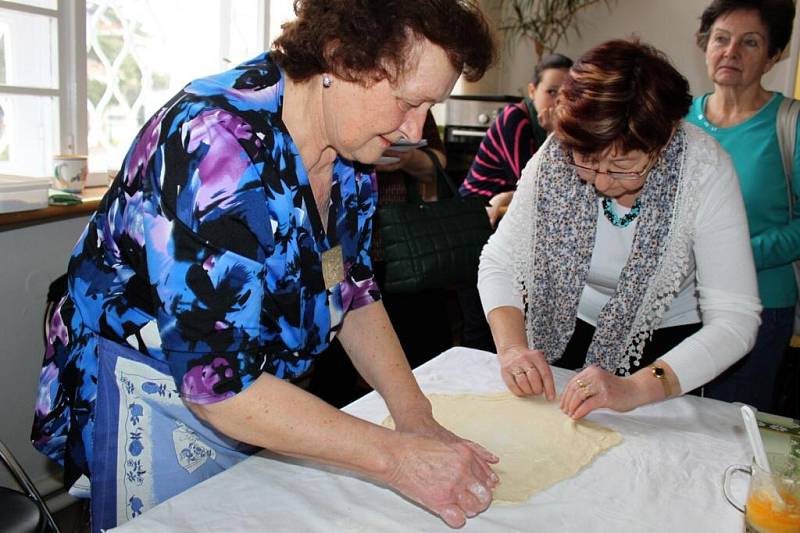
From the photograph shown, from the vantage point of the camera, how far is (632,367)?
182cm

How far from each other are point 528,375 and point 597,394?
0.48 ft

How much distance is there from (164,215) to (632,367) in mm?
1294

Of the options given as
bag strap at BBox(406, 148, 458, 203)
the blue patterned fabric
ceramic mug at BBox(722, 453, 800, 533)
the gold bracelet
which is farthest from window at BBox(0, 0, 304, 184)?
ceramic mug at BBox(722, 453, 800, 533)

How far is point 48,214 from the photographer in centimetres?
198

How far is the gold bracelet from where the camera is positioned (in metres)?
1.44

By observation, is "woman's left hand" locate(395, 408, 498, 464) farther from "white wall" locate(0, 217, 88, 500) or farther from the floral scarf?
"white wall" locate(0, 217, 88, 500)

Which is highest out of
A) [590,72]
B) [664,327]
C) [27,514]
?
[590,72]

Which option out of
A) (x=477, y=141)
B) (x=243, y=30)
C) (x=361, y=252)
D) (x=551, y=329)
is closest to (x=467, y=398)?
(x=361, y=252)

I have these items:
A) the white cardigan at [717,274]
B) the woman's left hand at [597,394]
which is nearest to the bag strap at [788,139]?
the white cardigan at [717,274]

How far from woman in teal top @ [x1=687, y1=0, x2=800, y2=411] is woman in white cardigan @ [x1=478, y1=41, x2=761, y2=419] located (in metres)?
0.42

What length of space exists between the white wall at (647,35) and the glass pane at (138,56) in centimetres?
167

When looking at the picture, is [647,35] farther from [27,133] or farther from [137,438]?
[137,438]

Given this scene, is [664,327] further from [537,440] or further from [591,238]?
[537,440]

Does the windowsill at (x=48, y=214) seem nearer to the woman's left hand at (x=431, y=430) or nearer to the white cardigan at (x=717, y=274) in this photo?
the woman's left hand at (x=431, y=430)
